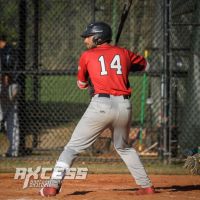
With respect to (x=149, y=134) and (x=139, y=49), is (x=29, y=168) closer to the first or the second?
(x=149, y=134)

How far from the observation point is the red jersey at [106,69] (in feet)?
23.4

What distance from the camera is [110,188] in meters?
8.05

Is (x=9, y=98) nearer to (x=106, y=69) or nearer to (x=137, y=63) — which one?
(x=137, y=63)

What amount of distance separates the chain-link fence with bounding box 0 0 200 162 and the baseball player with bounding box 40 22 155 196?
13.2ft

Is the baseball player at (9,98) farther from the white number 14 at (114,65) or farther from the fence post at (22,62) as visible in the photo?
the white number 14 at (114,65)

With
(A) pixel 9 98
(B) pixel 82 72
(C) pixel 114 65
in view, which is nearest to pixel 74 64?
(A) pixel 9 98

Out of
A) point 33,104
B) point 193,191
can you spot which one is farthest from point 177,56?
point 193,191

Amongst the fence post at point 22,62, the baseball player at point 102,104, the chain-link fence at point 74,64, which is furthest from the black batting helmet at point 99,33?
the fence post at point 22,62

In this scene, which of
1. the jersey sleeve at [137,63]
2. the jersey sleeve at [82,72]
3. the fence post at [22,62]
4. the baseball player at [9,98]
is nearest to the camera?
the jersey sleeve at [82,72]

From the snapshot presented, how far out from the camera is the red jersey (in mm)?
7129

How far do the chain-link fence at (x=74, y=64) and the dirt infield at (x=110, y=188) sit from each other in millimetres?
2266
